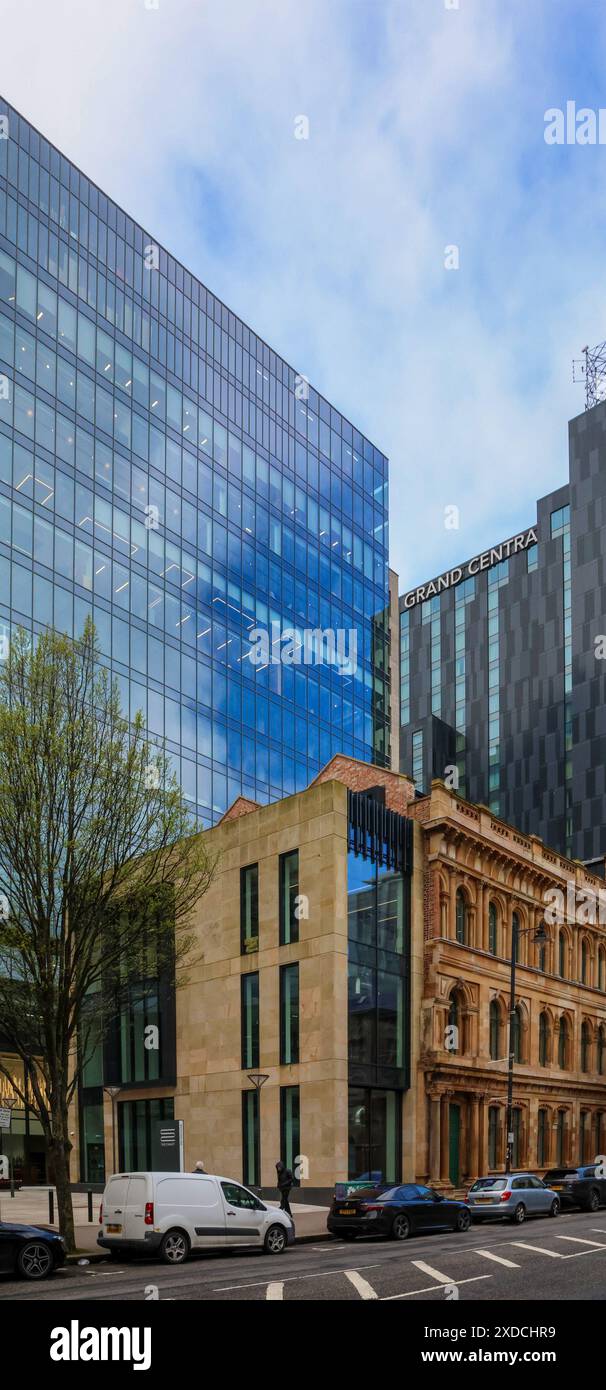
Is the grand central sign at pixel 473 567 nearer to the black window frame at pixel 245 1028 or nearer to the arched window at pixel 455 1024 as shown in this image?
the arched window at pixel 455 1024

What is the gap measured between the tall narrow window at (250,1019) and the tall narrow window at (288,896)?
Answer: 231 centimetres

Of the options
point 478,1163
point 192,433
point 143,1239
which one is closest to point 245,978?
point 478,1163

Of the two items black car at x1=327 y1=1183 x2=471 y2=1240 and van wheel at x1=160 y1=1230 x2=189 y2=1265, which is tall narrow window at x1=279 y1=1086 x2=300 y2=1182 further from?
van wheel at x1=160 y1=1230 x2=189 y2=1265

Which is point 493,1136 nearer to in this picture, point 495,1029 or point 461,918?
point 495,1029

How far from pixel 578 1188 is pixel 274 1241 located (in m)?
16.4

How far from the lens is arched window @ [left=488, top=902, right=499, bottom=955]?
157 ft

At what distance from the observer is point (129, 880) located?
27.3m

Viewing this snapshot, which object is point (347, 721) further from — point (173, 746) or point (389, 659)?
point (173, 746)

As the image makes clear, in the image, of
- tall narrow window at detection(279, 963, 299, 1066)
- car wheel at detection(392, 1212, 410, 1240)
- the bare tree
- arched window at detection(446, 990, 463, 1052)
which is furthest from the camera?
arched window at detection(446, 990, 463, 1052)

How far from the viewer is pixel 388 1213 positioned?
2769cm

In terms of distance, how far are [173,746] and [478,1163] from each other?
91.7ft

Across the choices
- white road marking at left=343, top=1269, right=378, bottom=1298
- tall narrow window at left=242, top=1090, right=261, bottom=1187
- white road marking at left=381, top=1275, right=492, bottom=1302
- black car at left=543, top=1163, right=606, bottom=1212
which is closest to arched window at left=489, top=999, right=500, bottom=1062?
black car at left=543, top=1163, right=606, bottom=1212

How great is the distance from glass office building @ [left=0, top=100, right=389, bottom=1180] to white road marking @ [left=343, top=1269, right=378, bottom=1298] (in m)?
26.4

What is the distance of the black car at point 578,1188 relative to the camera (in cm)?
3788
